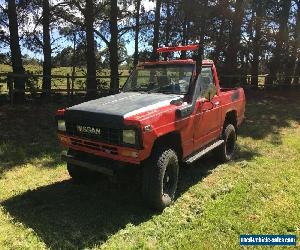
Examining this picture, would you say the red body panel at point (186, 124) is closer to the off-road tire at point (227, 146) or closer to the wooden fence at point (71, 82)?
the off-road tire at point (227, 146)

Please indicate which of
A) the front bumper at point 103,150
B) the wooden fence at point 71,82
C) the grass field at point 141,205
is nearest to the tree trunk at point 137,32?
the wooden fence at point 71,82

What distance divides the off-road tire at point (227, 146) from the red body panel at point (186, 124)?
365 mm

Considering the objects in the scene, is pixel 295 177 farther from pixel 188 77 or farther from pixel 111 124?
pixel 111 124

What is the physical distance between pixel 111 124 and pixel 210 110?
8.22 feet

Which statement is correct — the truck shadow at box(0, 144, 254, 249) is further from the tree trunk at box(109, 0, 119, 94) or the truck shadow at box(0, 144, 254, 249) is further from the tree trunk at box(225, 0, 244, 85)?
the tree trunk at box(225, 0, 244, 85)

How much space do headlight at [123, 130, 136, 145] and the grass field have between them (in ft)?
3.83

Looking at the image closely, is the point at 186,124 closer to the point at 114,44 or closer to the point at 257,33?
the point at 114,44

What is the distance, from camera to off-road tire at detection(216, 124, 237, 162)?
8361 millimetres

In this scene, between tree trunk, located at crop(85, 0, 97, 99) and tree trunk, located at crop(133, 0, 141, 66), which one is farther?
tree trunk, located at crop(133, 0, 141, 66)

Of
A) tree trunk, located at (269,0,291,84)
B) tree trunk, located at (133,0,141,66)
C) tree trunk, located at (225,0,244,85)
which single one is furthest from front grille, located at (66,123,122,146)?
tree trunk, located at (269,0,291,84)

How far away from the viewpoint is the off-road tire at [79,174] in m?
6.85

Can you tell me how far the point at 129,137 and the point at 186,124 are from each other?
138cm

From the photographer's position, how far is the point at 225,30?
24.6m

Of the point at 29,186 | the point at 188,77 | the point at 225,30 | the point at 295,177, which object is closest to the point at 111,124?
the point at 188,77
